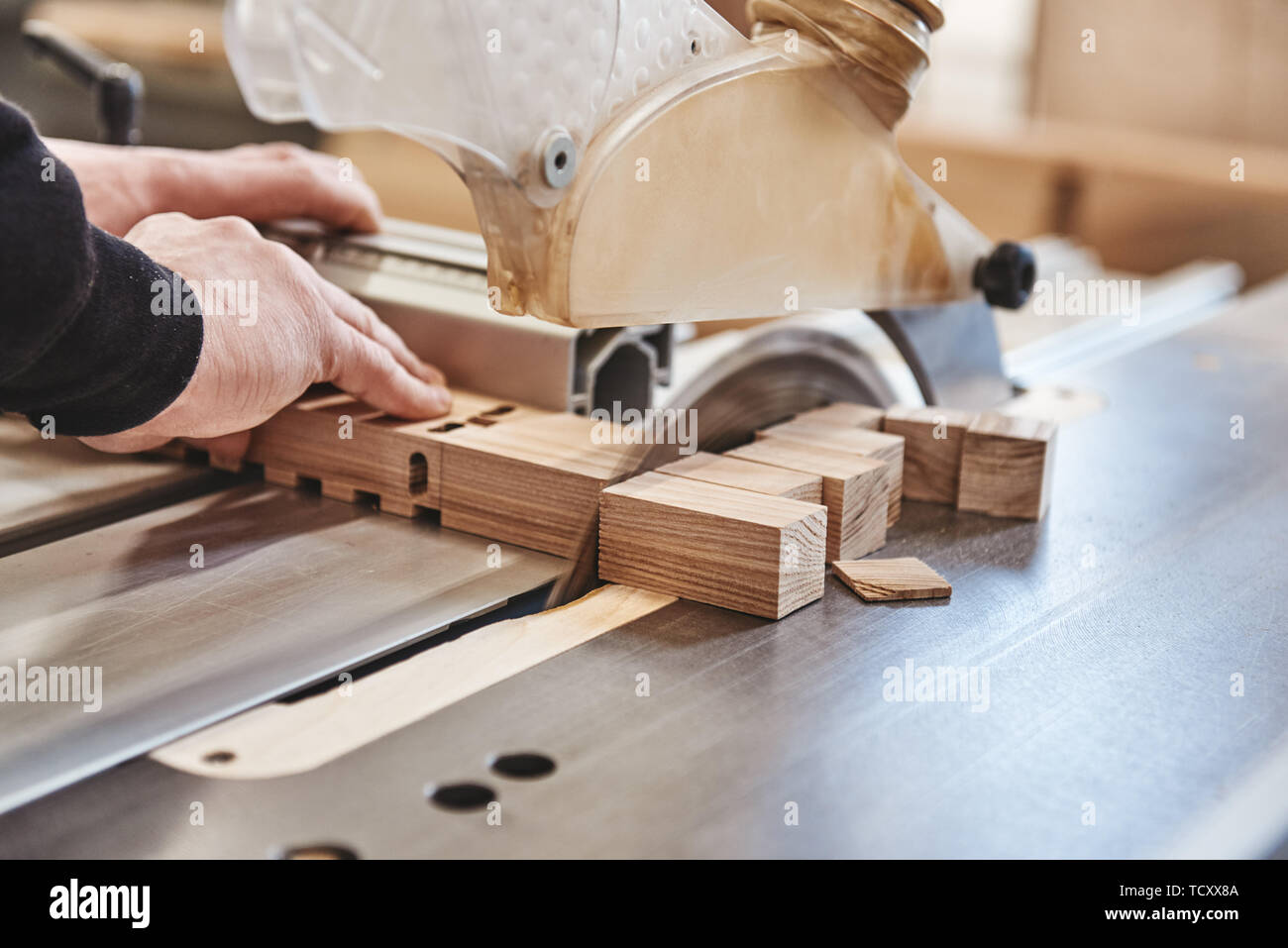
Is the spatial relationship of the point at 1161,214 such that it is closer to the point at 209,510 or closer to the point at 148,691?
the point at 209,510

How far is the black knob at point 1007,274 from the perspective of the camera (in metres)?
1.56

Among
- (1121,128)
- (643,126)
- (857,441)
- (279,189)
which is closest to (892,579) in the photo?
(857,441)

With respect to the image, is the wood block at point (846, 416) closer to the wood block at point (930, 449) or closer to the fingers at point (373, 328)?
the wood block at point (930, 449)

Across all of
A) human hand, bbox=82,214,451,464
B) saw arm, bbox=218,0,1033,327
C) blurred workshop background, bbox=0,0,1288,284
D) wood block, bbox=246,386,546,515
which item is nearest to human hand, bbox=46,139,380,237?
human hand, bbox=82,214,451,464

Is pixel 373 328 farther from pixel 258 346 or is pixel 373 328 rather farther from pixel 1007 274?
pixel 1007 274

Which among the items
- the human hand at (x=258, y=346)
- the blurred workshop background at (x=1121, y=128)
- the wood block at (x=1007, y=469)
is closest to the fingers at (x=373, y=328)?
the human hand at (x=258, y=346)

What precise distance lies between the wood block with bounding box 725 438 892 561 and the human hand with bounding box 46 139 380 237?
2.13 ft

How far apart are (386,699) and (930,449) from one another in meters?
0.72

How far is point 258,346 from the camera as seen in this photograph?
1.18 meters

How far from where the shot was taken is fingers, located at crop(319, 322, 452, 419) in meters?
1.28

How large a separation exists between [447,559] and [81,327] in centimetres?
38
